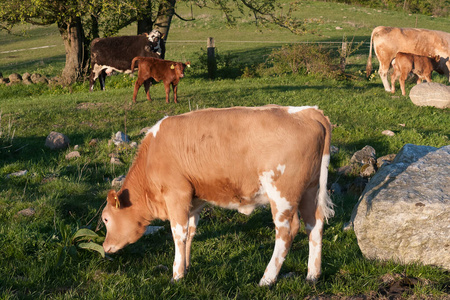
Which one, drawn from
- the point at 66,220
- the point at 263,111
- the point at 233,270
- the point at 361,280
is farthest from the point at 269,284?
the point at 66,220

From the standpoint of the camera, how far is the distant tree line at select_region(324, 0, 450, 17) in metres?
61.2

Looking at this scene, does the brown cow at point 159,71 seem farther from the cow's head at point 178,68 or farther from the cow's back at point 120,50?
the cow's back at point 120,50

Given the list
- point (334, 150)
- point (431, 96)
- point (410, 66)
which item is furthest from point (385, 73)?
point (334, 150)

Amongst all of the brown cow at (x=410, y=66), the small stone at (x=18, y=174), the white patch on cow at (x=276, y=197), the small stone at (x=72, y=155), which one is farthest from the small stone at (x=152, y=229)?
the brown cow at (x=410, y=66)

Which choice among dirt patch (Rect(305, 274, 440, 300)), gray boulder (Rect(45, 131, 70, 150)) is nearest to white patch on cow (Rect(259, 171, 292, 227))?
dirt patch (Rect(305, 274, 440, 300))

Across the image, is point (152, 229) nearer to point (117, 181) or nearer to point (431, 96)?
point (117, 181)

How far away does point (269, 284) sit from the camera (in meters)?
4.72

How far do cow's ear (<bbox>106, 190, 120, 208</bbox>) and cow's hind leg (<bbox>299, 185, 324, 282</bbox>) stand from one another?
83.5 inches

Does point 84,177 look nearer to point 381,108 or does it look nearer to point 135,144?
point 135,144

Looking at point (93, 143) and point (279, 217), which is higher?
point (279, 217)

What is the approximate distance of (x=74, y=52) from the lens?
66.6 feet

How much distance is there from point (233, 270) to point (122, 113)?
876 cm

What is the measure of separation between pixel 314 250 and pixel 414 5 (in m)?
67.4

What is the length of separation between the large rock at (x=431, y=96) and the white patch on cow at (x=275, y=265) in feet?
38.6
